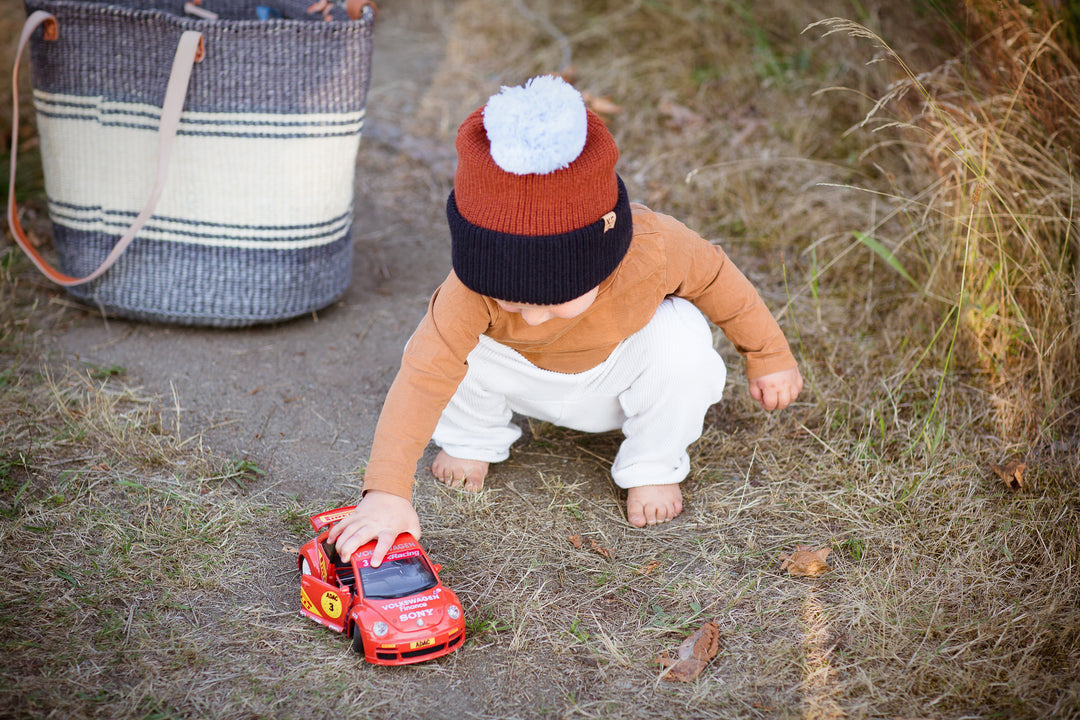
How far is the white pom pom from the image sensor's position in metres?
1.62

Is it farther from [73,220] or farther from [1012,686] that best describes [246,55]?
[1012,686]

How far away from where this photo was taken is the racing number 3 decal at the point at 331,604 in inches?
71.2

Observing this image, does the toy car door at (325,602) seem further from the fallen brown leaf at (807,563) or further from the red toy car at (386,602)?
the fallen brown leaf at (807,563)

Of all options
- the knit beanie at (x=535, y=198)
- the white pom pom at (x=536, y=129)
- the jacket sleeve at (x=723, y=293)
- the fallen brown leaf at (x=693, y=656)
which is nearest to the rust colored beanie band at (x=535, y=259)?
the knit beanie at (x=535, y=198)

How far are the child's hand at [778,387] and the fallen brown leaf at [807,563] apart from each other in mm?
350

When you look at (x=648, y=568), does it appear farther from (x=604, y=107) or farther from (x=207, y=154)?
(x=604, y=107)

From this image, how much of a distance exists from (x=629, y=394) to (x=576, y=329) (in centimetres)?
24

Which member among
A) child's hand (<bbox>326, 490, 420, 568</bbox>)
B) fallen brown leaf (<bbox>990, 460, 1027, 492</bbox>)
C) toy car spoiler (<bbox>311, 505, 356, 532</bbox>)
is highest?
child's hand (<bbox>326, 490, 420, 568</bbox>)

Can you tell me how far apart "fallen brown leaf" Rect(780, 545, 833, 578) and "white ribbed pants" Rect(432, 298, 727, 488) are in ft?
1.06

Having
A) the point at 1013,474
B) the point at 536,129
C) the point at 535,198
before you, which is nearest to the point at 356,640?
the point at 535,198

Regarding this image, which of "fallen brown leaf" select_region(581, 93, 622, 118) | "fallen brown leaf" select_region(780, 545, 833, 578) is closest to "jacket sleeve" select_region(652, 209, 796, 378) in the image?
"fallen brown leaf" select_region(780, 545, 833, 578)

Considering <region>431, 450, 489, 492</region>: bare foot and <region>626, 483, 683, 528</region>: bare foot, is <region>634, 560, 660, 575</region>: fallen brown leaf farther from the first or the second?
<region>431, 450, 489, 492</region>: bare foot

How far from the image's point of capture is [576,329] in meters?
2.08

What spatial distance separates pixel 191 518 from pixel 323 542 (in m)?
0.46
